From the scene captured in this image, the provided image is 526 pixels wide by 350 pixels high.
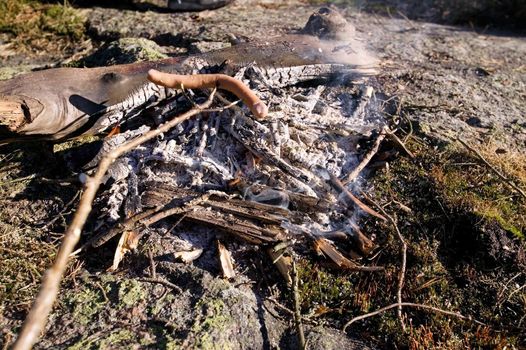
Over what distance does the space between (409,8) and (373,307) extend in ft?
15.5

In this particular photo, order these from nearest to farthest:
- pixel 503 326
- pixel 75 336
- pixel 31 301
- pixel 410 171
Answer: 1. pixel 75 336
2. pixel 31 301
3. pixel 503 326
4. pixel 410 171

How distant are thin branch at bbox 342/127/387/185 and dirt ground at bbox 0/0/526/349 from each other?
12cm

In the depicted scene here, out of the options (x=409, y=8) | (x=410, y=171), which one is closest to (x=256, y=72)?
(x=410, y=171)

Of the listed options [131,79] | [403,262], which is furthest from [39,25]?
[403,262]

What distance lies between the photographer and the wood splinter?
2.92 metres

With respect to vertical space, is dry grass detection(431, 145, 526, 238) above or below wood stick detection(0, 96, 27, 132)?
below

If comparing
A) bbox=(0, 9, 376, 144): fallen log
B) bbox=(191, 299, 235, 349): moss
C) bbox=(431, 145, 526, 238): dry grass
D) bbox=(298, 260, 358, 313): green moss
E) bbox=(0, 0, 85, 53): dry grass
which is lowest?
bbox=(298, 260, 358, 313): green moss

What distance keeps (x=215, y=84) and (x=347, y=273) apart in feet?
4.72

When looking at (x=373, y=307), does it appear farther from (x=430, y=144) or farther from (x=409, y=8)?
(x=409, y=8)

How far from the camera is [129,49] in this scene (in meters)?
4.10

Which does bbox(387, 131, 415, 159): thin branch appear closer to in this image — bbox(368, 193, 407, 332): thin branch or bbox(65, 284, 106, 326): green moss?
bbox(368, 193, 407, 332): thin branch

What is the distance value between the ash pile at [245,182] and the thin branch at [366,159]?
0.01 metres

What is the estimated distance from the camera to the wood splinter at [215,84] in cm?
292

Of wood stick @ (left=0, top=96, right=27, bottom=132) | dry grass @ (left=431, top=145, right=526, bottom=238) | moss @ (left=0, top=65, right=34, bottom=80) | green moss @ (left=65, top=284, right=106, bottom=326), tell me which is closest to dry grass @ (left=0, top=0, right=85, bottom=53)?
moss @ (left=0, top=65, right=34, bottom=80)
